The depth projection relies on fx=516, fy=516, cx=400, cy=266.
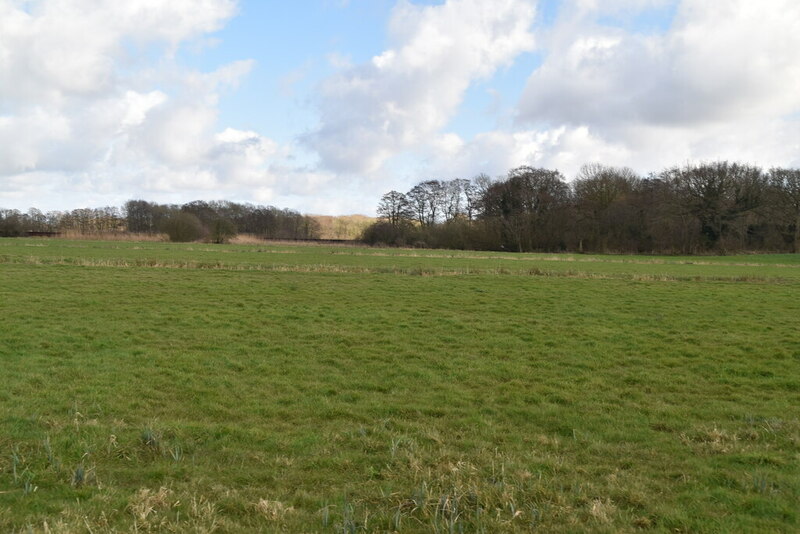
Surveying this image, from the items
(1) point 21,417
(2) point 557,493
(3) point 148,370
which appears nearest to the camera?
(2) point 557,493

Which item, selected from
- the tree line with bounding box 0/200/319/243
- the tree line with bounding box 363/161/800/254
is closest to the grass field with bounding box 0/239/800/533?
the tree line with bounding box 363/161/800/254

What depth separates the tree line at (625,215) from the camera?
8231 centimetres

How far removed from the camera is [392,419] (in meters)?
8.24

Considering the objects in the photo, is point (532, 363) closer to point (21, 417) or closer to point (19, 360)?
point (21, 417)

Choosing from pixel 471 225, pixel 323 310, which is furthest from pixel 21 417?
pixel 471 225

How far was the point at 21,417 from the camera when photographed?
7.70 m

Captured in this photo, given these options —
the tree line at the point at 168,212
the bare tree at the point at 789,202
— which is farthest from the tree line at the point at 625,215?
the tree line at the point at 168,212

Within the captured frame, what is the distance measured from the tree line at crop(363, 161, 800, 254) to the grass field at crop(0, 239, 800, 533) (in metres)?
74.0

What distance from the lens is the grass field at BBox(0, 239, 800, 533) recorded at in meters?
5.09

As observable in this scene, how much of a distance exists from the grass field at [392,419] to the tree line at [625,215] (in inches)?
2913

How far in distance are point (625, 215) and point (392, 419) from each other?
295ft

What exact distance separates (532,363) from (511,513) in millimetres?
7422

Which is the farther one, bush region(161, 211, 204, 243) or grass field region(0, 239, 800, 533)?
bush region(161, 211, 204, 243)

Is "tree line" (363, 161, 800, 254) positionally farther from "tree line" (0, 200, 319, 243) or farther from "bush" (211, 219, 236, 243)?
"tree line" (0, 200, 319, 243)
